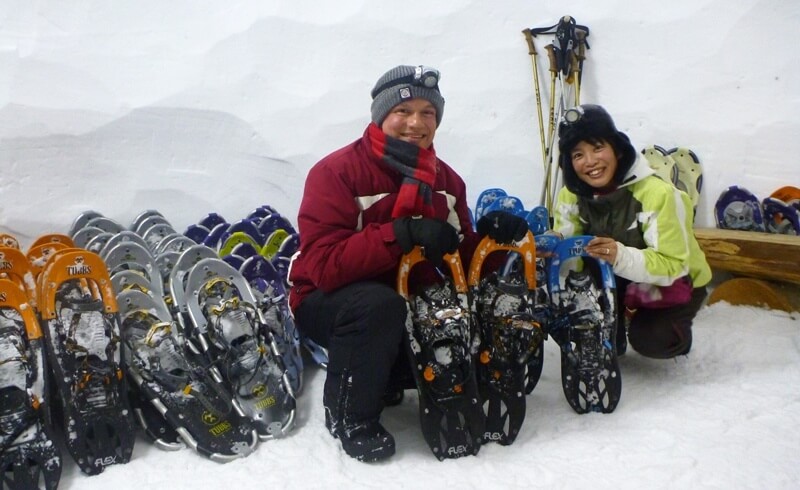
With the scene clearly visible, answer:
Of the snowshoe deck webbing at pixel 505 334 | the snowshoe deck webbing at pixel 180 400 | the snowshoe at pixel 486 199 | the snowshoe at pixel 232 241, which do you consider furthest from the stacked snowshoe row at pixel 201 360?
the snowshoe at pixel 486 199

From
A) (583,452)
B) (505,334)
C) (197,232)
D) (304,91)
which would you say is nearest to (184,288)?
(505,334)

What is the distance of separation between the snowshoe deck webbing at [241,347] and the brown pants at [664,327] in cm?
143

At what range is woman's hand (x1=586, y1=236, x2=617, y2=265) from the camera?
2438 mm

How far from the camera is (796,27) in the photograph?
3.69 metres

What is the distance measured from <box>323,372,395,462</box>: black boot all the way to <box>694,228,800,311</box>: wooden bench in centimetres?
223

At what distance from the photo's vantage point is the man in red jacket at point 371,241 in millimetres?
2066

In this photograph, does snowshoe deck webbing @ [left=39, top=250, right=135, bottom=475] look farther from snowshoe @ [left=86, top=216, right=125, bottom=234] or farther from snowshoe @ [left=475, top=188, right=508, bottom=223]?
snowshoe @ [left=475, top=188, right=508, bottom=223]

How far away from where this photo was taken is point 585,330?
2.46 m

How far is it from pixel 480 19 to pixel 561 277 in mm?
2357

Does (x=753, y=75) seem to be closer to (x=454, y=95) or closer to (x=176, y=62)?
(x=454, y=95)

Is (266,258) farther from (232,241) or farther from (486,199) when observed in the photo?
A: (486,199)

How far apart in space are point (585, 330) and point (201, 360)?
1.45 meters

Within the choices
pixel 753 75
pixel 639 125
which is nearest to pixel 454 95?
pixel 639 125

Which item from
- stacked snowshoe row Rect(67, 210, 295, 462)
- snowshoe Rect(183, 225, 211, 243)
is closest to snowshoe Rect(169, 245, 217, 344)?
stacked snowshoe row Rect(67, 210, 295, 462)
